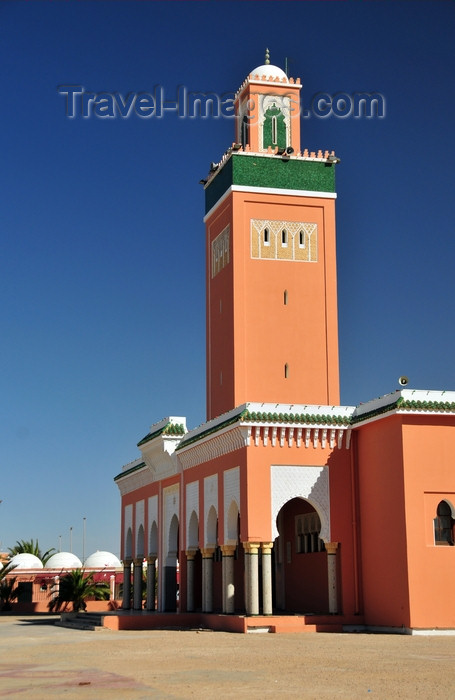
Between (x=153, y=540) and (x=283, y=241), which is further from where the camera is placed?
(x=153, y=540)

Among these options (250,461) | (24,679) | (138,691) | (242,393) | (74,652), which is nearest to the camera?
(138,691)

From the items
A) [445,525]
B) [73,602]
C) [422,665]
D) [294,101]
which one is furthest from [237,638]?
[73,602]

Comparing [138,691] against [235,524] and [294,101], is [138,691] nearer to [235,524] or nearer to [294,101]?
[235,524]

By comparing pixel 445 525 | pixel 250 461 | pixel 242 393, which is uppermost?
pixel 242 393

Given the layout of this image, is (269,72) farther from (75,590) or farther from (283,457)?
(75,590)

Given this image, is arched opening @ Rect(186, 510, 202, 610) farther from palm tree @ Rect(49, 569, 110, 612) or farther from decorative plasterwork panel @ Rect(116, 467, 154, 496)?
palm tree @ Rect(49, 569, 110, 612)

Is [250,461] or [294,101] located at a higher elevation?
[294,101]

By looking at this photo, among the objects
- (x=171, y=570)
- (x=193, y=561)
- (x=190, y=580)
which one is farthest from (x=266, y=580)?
(x=171, y=570)

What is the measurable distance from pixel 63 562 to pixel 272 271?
28025 mm

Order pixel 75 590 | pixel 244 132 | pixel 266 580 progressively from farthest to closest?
pixel 75 590
pixel 244 132
pixel 266 580

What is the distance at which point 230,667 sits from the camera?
1520cm

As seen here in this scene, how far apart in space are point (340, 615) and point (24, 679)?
12450 mm

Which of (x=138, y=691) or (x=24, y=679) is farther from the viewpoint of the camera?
(x=24, y=679)

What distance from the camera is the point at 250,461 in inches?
989
